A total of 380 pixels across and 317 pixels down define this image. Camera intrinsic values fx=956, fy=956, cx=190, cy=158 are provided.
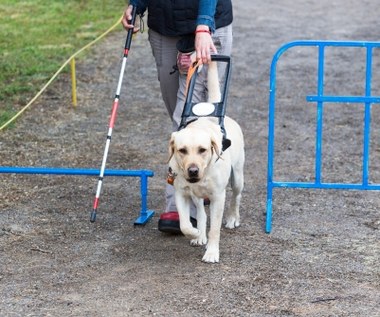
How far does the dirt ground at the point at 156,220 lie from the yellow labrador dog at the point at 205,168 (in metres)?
0.19

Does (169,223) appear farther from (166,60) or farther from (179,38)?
(179,38)

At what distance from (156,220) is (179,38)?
1.36 metres

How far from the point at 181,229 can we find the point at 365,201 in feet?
6.37

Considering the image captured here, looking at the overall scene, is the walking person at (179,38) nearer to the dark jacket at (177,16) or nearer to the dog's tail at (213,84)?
the dark jacket at (177,16)

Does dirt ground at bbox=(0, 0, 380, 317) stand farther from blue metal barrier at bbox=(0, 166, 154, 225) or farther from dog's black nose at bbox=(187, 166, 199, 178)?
dog's black nose at bbox=(187, 166, 199, 178)

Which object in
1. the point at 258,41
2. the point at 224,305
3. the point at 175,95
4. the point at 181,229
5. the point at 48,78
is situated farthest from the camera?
the point at 258,41

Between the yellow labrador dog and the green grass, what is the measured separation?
13.7ft

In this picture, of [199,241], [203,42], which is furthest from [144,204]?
[203,42]

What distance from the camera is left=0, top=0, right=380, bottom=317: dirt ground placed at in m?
5.49

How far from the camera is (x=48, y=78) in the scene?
12070mm

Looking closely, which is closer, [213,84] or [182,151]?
[182,151]

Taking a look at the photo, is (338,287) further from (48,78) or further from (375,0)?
(375,0)

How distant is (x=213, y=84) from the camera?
6.42 m

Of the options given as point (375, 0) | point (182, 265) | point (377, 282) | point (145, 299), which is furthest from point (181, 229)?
point (375, 0)
